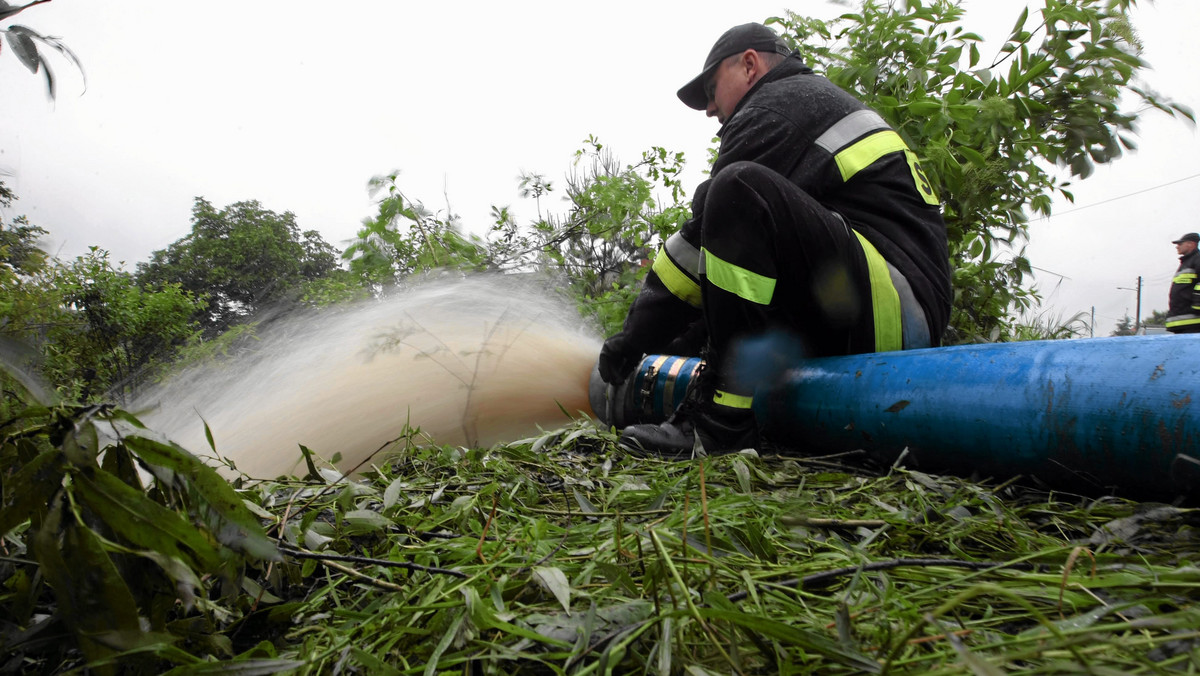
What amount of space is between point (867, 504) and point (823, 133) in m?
1.48

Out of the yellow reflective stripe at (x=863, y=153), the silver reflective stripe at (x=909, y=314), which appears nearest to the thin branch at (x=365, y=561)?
the silver reflective stripe at (x=909, y=314)

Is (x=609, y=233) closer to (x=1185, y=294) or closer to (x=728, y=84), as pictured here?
(x=728, y=84)

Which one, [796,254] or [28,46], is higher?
[28,46]

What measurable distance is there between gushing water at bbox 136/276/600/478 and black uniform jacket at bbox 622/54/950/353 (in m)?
1.05

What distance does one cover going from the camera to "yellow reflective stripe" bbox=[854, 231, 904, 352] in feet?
6.96

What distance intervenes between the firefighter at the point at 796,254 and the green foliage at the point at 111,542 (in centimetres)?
149

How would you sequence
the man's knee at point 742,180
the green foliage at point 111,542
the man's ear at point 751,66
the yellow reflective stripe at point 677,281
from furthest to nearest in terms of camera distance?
the man's ear at point 751,66 < the yellow reflective stripe at point 677,281 < the man's knee at point 742,180 < the green foliage at point 111,542

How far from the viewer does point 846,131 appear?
2334mm

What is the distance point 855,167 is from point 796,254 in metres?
0.48

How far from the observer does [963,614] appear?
96 centimetres

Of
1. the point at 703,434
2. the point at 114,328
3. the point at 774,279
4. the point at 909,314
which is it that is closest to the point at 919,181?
the point at 909,314

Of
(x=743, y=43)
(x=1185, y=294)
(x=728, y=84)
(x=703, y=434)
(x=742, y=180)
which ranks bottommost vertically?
(x=1185, y=294)

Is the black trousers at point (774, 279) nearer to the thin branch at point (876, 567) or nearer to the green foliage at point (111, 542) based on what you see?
the thin branch at point (876, 567)

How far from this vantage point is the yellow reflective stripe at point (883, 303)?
212 centimetres
